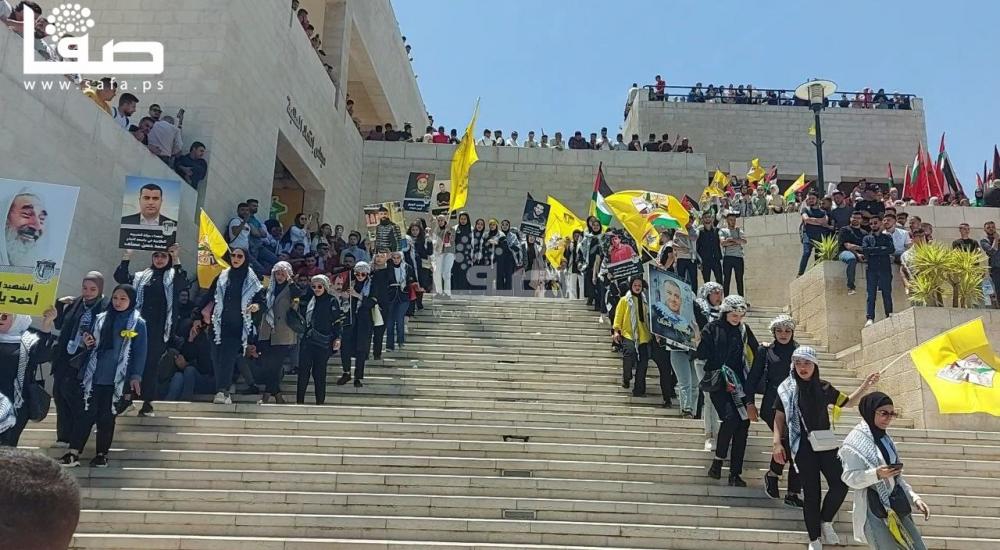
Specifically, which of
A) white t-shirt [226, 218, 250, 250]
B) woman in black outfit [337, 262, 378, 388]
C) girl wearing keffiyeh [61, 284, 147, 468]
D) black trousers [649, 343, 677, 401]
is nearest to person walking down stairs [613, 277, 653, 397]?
black trousers [649, 343, 677, 401]

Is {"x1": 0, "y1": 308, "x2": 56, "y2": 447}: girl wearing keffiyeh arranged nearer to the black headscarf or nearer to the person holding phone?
the black headscarf

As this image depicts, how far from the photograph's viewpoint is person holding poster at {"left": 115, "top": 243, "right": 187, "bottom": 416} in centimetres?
782

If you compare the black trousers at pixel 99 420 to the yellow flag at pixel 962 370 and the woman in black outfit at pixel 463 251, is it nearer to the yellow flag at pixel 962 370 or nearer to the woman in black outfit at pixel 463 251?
the yellow flag at pixel 962 370

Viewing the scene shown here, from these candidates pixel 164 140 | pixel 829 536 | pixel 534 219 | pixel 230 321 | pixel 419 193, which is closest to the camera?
pixel 829 536

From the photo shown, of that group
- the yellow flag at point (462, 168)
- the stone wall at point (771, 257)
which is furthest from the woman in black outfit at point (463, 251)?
the stone wall at point (771, 257)

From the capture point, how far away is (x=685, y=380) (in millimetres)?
8766

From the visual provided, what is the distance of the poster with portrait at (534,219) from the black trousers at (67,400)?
11.1 m

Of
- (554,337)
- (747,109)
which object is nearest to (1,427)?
(554,337)

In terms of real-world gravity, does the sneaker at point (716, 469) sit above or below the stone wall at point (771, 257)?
below

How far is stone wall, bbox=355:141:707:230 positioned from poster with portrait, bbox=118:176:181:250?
13.2m

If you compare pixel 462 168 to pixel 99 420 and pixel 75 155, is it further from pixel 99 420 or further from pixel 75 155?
pixel 99 420

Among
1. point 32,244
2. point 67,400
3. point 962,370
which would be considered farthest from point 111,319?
point 962,370

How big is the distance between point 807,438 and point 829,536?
79 centimetres

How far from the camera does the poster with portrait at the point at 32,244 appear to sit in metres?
6.14
